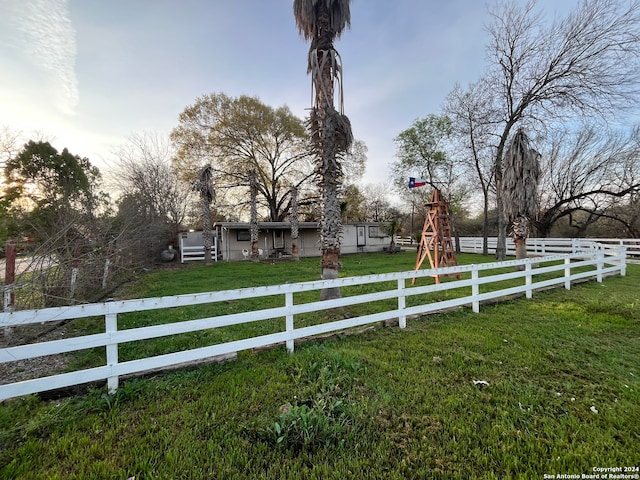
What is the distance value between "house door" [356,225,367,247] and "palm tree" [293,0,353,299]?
17.3 meters

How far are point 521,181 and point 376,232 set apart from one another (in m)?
14.7

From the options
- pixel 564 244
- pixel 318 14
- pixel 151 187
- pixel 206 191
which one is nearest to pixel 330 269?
pixel 318 14

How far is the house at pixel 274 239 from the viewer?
1947 cm

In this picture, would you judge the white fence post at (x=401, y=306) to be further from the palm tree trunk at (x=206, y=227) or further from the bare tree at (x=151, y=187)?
the palm tree trunk at (x=206, y=227)

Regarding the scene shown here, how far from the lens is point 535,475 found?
1.75 m

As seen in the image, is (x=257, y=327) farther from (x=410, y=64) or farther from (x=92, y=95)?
(x=410, y=64)

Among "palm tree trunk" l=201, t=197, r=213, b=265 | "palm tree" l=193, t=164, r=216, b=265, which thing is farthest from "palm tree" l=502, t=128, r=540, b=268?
"palm tree trunk" l=201, t=197, r=213, b=265

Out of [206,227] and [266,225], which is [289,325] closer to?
[206,227]

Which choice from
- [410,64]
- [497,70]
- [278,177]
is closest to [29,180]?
[278,177]

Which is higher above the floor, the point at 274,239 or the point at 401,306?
the point at 274,239

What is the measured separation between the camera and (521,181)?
10125 mm

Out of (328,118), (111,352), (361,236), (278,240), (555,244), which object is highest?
(328,118)

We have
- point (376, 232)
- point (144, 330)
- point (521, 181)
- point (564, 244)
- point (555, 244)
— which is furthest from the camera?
point (376, 232)

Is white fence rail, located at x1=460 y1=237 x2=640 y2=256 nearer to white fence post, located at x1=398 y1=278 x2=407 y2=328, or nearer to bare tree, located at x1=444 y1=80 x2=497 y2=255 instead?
bare tree, located at x1=444 y1=80 x2=497 y2=255
